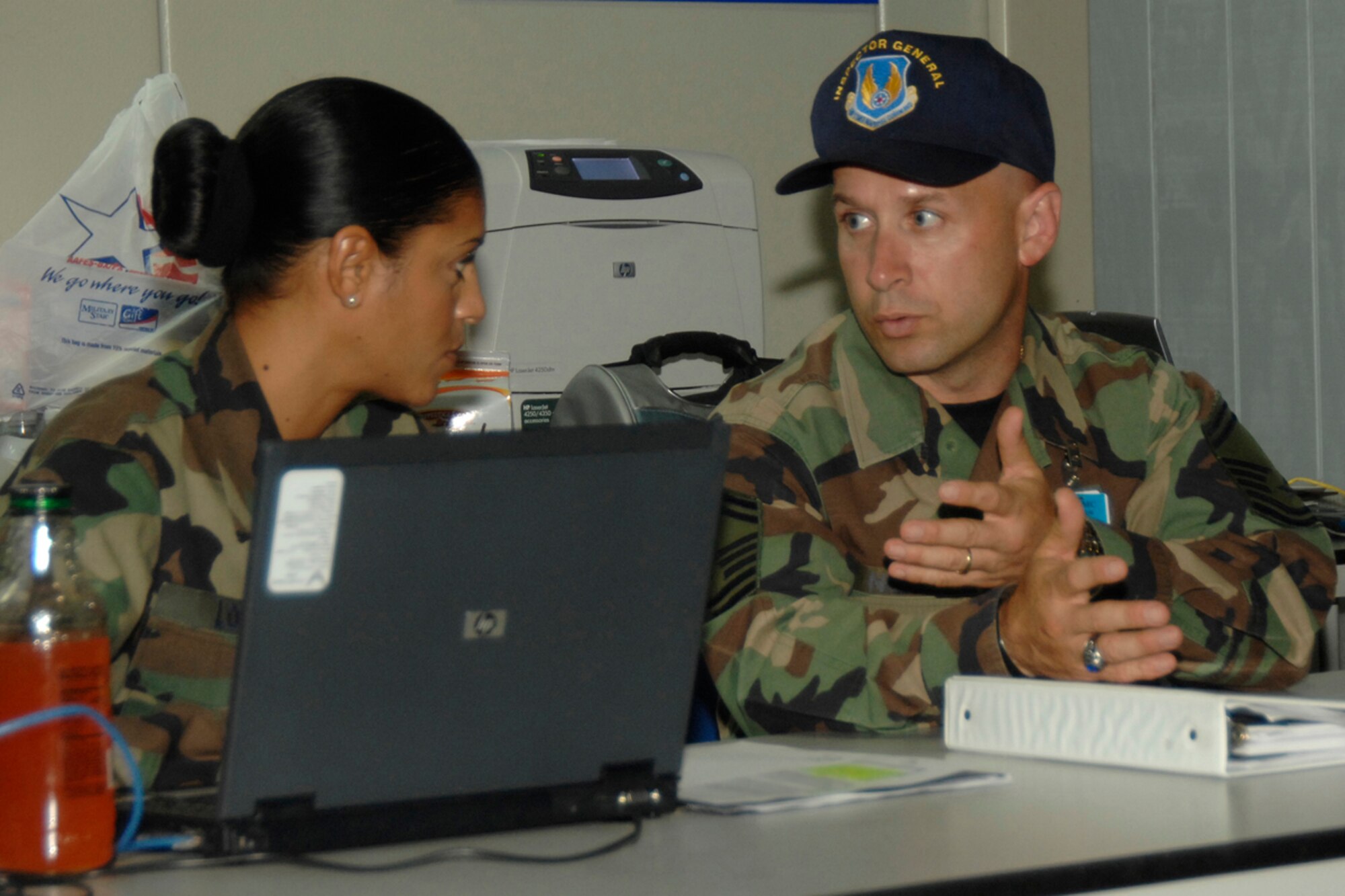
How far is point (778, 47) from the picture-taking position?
10.9 feet

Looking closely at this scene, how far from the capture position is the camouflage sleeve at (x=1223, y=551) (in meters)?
1.58

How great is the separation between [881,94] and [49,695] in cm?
116

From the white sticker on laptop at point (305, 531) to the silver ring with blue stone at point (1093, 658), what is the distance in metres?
0.71

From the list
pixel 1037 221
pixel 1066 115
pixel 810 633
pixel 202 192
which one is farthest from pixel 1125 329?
pixel 202 192

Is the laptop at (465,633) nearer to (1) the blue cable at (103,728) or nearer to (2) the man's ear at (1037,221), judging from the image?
(1) the blue cable at (103,728)

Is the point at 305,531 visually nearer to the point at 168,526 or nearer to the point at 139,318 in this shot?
the point at 168,526

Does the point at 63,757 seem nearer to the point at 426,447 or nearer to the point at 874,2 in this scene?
the point at 426,447

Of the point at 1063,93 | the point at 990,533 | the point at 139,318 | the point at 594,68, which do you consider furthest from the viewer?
the point at 1063,93

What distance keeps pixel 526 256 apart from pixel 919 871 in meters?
1.75

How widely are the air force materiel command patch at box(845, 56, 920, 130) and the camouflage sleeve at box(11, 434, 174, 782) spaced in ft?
2.84

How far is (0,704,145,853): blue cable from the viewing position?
2.89 feet

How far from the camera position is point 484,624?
37.1 inches

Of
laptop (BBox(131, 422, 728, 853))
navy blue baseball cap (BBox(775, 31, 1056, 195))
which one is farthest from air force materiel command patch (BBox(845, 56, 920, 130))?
laptop (BBox(131, 422, 728, 853))

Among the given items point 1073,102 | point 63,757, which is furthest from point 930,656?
point 1073,102
